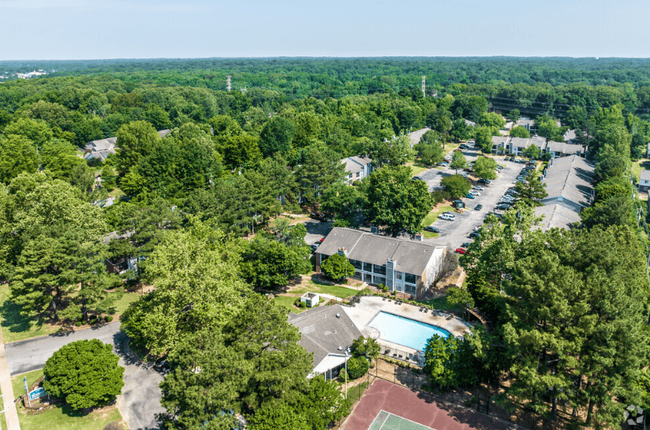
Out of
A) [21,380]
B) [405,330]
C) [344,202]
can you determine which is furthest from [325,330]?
[344,202]

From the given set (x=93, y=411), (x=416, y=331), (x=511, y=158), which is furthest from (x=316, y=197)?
(x=511, y=158)

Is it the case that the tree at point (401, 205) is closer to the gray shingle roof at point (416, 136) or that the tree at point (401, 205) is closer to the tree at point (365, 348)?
the tree at point (365, 348)

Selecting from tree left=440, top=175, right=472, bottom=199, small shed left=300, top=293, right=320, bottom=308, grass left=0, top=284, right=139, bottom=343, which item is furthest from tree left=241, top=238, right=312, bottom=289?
tree left=440, top=175, right=472, bottom=199

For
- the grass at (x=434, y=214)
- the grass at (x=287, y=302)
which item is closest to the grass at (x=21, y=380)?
the grass at (x=287, y=302)

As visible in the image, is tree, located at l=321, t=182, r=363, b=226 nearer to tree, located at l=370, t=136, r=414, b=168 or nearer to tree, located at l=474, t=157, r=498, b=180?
tree, located at l=370, t=136, r=414, b=168

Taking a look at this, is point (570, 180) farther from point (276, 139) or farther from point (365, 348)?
point (365, 348)

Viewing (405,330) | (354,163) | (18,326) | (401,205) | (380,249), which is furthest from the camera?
(354,163)
